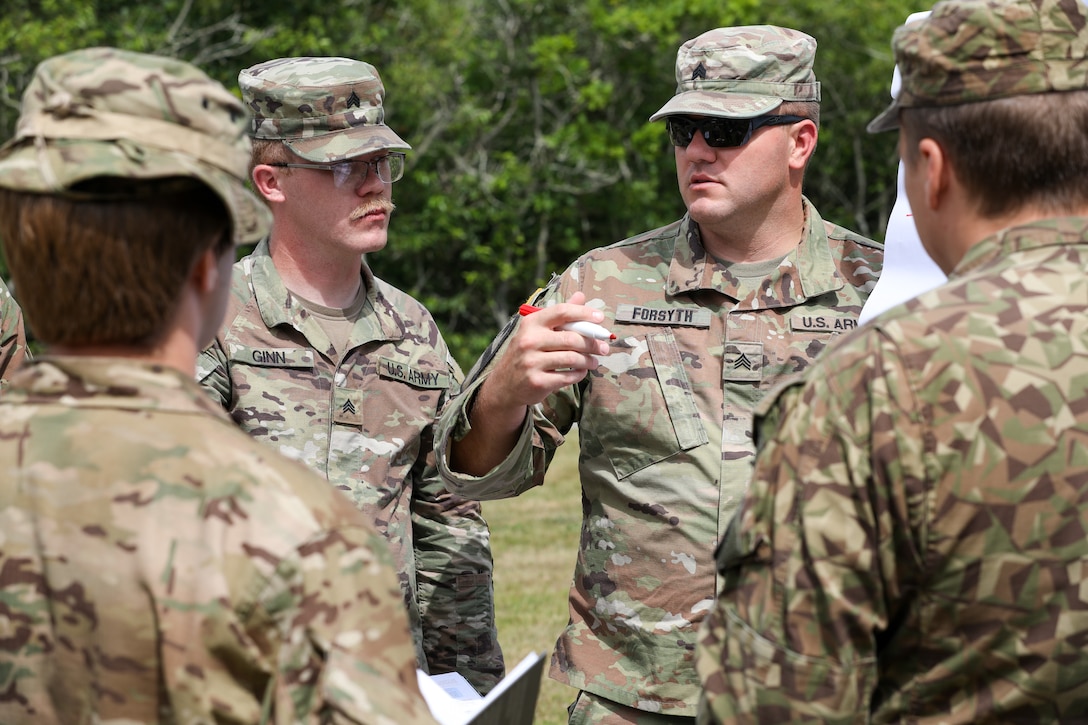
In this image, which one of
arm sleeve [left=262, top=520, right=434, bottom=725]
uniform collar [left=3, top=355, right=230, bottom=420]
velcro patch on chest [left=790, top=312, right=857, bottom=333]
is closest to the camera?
arm sleeve [left=262, top=520, right=434, bottom=725]

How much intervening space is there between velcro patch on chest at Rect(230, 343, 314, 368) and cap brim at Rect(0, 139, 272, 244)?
211 cm

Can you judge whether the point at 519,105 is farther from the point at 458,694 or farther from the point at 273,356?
the point at 458,694

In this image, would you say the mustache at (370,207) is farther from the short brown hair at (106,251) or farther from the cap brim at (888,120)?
the short brown hair at (106,251)

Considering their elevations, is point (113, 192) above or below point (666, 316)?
above

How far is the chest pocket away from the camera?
11.3ft

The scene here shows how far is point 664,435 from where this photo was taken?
3.45 meters

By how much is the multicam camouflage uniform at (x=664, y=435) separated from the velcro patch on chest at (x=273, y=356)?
62 cm

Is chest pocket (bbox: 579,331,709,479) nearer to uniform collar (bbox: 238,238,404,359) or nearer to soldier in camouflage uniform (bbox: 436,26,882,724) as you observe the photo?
soldier in camouflage uniform (bbox: 436,26,882,724)

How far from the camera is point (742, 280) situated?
3600 millimetres

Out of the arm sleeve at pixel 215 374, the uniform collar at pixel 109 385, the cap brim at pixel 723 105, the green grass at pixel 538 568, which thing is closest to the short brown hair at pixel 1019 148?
the uniform collar at pixel 109 385

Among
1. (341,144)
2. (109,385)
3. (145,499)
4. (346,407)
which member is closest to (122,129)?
(109,385)

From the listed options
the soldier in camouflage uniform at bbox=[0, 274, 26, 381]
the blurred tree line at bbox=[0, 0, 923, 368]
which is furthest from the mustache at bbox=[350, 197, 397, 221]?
the blurred tree line at bbox=[0, 0, 923, 368]

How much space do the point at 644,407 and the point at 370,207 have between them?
119 centimetres

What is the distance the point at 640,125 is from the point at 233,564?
21962 mm
